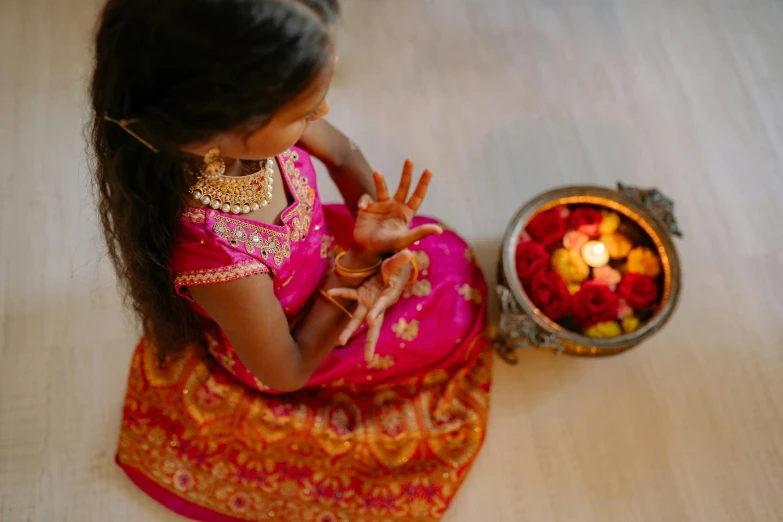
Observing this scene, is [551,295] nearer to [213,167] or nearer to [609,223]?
[609,223]

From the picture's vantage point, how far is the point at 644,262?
1321 mm

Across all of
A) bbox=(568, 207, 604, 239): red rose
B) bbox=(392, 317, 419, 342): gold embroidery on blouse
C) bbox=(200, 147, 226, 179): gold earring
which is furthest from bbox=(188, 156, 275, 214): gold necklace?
bbox=(568, 207, 604, 239): red rose

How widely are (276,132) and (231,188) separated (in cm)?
18

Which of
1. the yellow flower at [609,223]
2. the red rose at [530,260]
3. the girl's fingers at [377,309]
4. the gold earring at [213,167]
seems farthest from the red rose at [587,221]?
the gold earring at [213,167]

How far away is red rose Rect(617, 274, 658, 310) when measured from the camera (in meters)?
1.27

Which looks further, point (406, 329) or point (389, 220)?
point (406, 329)

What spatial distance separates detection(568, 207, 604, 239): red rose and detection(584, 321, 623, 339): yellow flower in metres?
0.21

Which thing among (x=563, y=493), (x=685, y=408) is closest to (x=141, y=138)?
(x=563, y=493)

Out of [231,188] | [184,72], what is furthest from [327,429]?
[184,72]

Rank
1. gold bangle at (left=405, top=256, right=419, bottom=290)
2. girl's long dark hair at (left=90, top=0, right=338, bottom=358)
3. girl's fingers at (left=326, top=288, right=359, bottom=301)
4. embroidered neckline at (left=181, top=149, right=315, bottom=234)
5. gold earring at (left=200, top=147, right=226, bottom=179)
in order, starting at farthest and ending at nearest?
gold bangle at (left=405, top=256, right=419, bottom=290)
girl's fingers at (left=326, top=288, right=359, bottom=301)
embroidered neckline at (left=181, top=149, right=315, bottom=234)
gold earring at (left=200, top=147, right=226, bottom=179)
girl's long dark hair at (left=90, top=0, right=338, bottom=358)

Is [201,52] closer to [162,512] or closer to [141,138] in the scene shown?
[141,138]

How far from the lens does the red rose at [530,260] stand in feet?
4.20

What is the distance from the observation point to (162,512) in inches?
49.5

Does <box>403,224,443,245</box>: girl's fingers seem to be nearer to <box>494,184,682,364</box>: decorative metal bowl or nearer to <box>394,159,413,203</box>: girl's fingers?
<box>394,159,413,203</box>: girl's fingers
